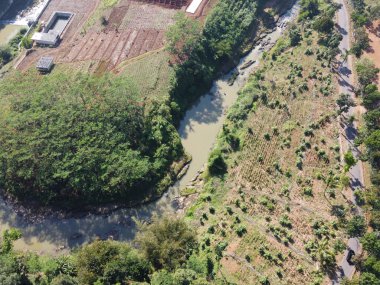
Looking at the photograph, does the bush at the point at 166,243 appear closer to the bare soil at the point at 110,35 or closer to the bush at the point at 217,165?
the bush at the point at 217,165

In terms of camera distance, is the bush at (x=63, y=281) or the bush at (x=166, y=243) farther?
the bush at (x=166, y=243)

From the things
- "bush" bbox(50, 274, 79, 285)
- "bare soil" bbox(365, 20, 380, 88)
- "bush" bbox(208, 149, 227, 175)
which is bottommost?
"bush" bbox(208, 149, 227, 175)

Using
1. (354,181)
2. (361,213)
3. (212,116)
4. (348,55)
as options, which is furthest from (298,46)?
(361,213)

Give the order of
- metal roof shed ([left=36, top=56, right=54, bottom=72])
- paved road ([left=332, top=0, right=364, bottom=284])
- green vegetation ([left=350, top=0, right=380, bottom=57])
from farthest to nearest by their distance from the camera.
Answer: green vegetation ([left=350, top=0, right=380, bottom=57]), metal roof shed ([left=36, top=56, right=54, bottom=72]), paved road ([left=332, top=0, right=364, bottom=284])

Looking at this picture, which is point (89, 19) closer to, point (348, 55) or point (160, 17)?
point (160, 17)

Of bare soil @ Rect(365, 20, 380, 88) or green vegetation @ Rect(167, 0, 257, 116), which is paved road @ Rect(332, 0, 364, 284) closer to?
bare soil @ Rect(365, 20, 380, 88)

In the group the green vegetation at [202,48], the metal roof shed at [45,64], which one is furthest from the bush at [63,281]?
the metal roof shed at [45,64]

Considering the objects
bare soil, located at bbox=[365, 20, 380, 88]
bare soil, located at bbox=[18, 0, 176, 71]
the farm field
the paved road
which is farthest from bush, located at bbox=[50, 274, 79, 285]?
bare soil, located at bbox=[365, 20, 380, 88]
